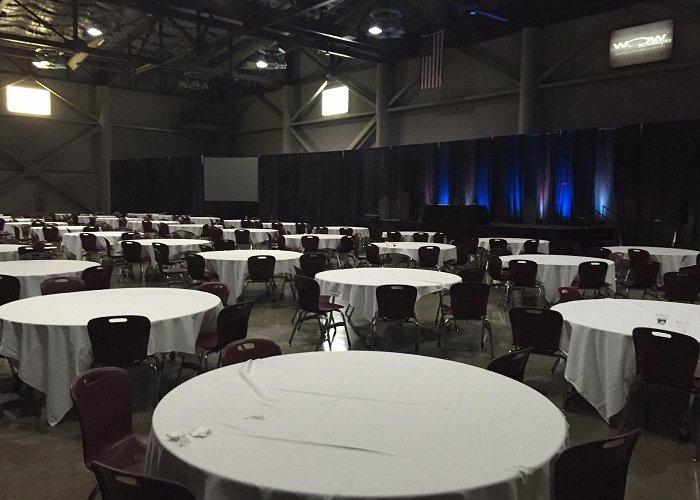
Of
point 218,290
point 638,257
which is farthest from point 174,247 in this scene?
point 638,257

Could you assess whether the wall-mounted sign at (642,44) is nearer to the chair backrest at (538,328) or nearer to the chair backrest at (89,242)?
the chair backrest at (538,328)

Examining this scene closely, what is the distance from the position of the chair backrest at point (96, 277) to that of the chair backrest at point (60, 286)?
1.42ft

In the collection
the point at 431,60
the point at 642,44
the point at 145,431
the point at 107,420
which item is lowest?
the point at 145,431

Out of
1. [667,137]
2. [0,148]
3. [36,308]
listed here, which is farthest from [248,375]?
[0,148]

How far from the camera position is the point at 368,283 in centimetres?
569

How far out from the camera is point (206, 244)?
31.9 ft

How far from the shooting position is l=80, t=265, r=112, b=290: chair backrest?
18.9 feet

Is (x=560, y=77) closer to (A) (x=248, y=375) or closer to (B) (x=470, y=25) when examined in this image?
(B) (x=470, y=25)

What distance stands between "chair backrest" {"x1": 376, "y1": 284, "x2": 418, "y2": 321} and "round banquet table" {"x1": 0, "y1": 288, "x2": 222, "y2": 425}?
1665 millimetres

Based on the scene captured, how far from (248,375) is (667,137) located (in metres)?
12.7

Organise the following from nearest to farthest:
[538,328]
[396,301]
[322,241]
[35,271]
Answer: [538,328]
[396,301]
[35,271]
[322,241]

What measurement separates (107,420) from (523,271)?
5.80 metres

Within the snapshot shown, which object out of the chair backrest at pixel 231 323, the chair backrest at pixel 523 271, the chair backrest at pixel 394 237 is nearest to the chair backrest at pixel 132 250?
the chair backrest at pixel 394 237

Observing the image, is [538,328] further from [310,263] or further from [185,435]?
[310,263]
